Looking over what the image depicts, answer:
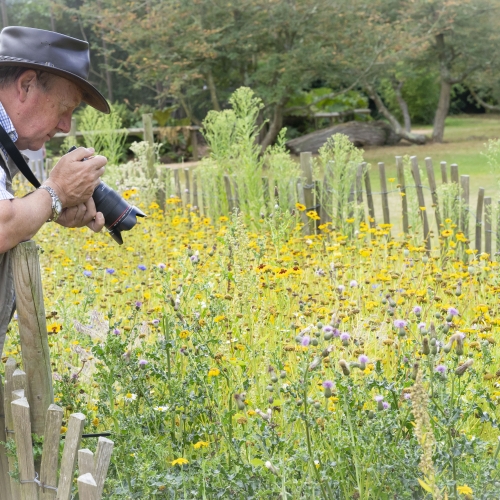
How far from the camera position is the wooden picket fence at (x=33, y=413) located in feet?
6.07

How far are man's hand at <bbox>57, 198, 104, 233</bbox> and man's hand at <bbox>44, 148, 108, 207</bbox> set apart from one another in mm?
84

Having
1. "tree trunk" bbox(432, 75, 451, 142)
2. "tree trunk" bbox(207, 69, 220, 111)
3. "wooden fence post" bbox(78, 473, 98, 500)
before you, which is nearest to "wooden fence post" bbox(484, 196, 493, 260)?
"wooden fence post" bbox(78, 473, 98, 500)

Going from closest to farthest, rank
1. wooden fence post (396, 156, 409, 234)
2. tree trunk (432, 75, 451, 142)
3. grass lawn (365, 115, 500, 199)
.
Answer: wooden fence post (396, 156, 409, 234), grass lawn (365, 115, 500, 199), tree trunk (432, 75, 451, 142)

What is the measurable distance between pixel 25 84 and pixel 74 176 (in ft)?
0.92

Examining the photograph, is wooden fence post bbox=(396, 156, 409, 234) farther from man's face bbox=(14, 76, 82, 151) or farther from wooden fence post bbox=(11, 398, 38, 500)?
wooden fence post bbox=(11, 398, 38, 500)

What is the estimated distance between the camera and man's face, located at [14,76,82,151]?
209 cm

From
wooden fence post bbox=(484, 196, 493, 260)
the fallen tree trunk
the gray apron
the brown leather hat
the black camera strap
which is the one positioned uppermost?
the brown leather hat

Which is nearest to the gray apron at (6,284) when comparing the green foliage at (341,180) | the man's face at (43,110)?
the man's face at (43,110)

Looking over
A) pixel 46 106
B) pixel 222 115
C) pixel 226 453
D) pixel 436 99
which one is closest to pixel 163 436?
pixel 226 453

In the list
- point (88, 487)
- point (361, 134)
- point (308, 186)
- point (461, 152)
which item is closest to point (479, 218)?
point (308, 186)

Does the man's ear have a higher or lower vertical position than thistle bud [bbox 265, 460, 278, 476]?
higher

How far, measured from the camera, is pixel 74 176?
6.84 ft

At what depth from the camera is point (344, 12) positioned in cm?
1570

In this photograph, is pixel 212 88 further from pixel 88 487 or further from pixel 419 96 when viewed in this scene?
pixel 88 487
